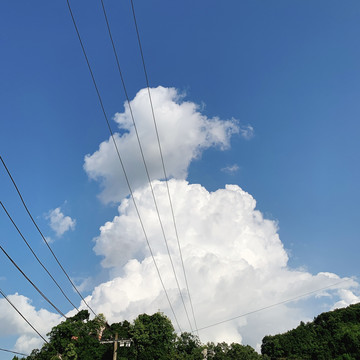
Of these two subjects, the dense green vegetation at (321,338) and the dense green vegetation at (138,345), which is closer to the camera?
the dense green vegetation at (138,345)

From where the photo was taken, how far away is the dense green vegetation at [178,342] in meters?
62.0

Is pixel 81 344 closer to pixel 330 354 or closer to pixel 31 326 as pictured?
pixel 31 326

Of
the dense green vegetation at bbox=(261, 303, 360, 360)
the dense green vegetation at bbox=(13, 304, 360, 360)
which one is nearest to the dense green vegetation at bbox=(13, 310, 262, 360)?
the dense green vegetation at bbox=(13, 304, 360, 360)

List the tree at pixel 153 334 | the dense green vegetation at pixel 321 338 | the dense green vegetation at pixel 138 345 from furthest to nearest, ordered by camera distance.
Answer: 1. the dense green vegetation at pixel 321 338
2. the tree at pixel 153 334
3. the dense green vegetation at pixel 138 345

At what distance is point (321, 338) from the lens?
119 m

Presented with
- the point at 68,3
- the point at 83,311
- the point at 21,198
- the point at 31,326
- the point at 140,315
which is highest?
the point at 83,311

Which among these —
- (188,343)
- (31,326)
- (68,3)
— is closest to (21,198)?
(31,326)

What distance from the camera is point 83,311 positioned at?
97.5m

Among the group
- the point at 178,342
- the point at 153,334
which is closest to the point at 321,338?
the point at 178,342

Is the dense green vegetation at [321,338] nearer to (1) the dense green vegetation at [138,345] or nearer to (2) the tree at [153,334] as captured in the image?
(1) the dense green vegetation at [138,345]

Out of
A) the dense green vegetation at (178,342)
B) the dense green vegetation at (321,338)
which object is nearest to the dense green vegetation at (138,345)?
the dense green vegetation at (178,342)

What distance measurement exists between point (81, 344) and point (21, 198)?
61.2 metres

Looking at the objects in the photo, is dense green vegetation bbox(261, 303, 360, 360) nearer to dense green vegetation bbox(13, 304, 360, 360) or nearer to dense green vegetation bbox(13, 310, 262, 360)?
Result: dense green vegetation bbox(13, 304, 360, 360)

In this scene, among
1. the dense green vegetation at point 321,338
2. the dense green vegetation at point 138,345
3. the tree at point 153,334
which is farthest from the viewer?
the dense green vegetation at point 321,338
